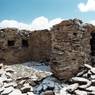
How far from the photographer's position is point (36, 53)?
1347 cm

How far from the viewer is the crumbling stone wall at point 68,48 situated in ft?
25.8

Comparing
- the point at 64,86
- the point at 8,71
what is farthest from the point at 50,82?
the point at 8,71

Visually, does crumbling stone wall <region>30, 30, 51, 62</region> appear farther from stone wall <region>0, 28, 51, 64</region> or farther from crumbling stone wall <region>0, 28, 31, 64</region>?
crumbling stone wall <region>0, 28, 31, 64</region>

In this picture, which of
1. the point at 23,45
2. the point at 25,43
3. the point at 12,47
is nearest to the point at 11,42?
the point at 12,47

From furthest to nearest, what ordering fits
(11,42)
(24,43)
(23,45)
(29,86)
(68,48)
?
(24,43)
(23,45)
(11,42)
(68,48)
(29,86)

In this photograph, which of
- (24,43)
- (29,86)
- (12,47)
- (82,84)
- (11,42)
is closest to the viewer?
(82,84)

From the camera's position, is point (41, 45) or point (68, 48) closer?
point (68, 48)

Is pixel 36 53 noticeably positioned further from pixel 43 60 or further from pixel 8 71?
pixel 8 71

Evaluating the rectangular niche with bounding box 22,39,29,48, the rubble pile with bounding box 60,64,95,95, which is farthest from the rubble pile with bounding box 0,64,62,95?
the rectangular niche with bounding box 22,39,29,48

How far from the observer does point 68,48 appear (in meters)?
7.87

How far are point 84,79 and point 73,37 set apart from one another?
1382mm

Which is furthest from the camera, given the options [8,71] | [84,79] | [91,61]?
[8,71]

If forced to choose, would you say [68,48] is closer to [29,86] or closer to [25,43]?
[29,86]

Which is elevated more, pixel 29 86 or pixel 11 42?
pixel 11 42
